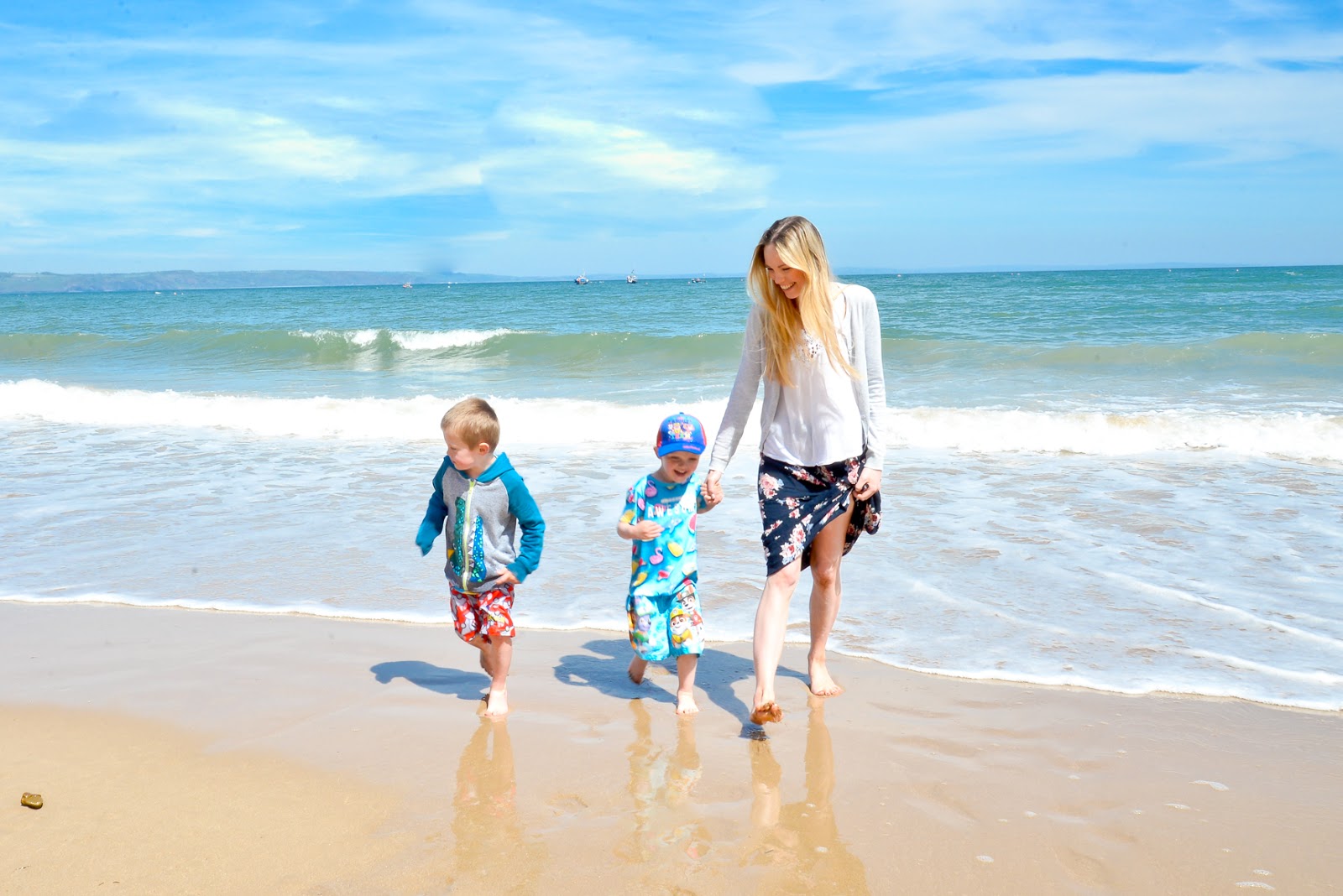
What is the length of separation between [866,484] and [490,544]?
1373 millimetres

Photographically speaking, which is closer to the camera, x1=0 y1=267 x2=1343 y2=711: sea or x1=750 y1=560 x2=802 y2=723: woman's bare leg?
x1=750 y1=560 x2=802 y2=723: woman's bare leg

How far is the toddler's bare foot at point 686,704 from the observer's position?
145 inches

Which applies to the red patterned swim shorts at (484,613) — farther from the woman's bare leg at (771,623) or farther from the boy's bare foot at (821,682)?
the boy's bare foot at (821,682)

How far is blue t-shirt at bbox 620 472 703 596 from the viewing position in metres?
3.71

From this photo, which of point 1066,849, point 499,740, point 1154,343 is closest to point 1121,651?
point 1066,849

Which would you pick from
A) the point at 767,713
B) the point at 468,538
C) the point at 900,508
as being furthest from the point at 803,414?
the point at 900,508

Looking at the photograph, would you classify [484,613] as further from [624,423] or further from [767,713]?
[624,423]

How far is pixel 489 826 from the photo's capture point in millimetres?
2789

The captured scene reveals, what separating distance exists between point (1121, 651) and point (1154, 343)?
17.6m

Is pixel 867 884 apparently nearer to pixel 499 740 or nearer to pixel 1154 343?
pixel 499 740

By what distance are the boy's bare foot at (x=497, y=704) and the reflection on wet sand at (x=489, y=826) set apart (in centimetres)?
17

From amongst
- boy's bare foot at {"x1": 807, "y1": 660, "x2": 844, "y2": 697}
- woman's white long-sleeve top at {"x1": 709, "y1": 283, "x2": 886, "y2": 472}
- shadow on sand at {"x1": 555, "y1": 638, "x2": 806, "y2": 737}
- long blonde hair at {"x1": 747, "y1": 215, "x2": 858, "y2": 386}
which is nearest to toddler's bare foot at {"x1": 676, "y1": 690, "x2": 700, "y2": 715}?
shadow on sand at {"x1": 555, "y1": 638, "x2": 806, "y2": 737}

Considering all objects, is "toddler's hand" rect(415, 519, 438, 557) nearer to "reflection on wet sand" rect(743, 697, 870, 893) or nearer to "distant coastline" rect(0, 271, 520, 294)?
"reflection on wet sand" rect(743, 697, 870, 893)

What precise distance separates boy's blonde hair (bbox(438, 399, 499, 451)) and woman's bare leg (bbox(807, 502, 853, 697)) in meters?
1.24
